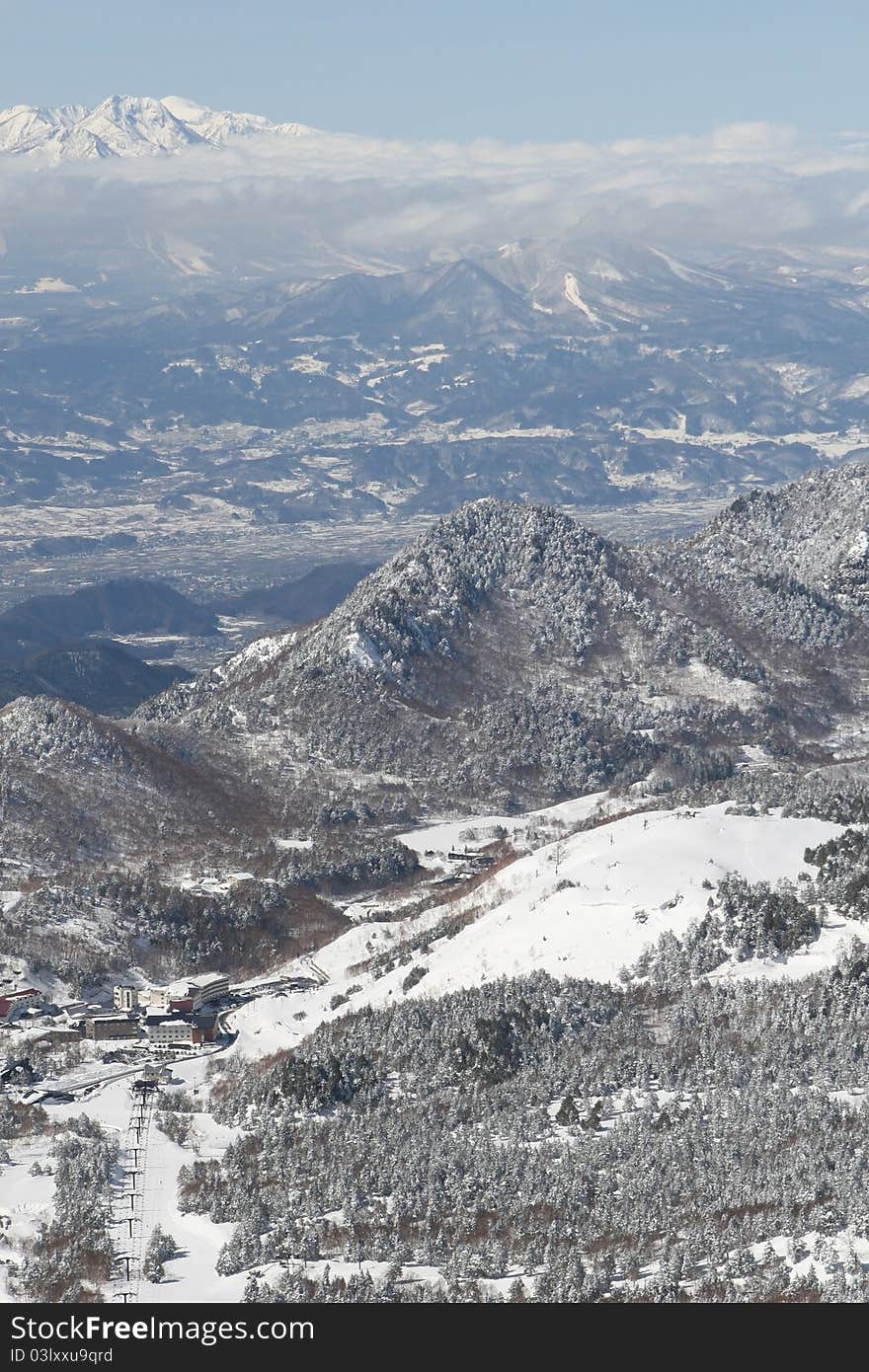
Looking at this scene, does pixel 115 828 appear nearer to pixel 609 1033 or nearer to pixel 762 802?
pixel 762 802

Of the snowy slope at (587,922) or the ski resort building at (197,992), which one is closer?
the snowy slope at (587,922)

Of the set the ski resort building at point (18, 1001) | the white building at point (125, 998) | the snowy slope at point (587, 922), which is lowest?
the white building at point (125, 998)

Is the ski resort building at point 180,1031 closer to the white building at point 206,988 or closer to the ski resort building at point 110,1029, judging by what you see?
the ski resort building at point 110,1029

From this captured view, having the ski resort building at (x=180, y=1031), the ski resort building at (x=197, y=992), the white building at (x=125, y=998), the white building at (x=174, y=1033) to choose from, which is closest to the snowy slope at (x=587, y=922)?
the ski resort building at (x=180, y=1031)

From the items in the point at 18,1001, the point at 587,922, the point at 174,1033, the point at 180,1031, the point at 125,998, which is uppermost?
the point at 587,922

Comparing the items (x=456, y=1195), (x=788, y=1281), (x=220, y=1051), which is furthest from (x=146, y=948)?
(x=788, y=1281)

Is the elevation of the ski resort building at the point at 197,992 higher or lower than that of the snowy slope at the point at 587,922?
lower

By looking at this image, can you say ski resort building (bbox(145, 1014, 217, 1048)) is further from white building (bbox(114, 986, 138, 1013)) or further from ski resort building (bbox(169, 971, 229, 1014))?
white building (bbox(114, 986, 138, 1013))

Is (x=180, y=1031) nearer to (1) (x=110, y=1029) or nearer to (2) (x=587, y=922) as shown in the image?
(1) (x=110, y=1029)

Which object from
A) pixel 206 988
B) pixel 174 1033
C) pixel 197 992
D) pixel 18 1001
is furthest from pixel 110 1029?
pixel 206 988

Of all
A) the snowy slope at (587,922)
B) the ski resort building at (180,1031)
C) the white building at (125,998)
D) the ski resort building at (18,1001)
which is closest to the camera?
the snowy slope at (587,922)

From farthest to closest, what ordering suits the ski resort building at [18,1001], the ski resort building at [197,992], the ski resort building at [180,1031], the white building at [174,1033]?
the ski resort building at [197,992] < the ski resort building at [18,1001] < the ski resort building at [180,1031] < the white building at [174,1033]

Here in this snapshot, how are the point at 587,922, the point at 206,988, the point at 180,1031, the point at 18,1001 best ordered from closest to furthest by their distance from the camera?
the point at 587,922 < the point at 180,1031 < the point at 18,1001 < the point at 206,988
